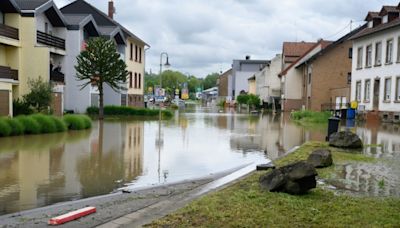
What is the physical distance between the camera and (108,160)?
47.8 ft

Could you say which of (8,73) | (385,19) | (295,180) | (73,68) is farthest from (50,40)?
(295,180)

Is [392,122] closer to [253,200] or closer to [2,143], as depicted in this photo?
[2,143]

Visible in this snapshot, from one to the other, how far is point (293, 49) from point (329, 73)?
1876 centimetres

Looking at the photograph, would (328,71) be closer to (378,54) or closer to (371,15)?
(371,15)

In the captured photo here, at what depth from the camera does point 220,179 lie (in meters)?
10.9

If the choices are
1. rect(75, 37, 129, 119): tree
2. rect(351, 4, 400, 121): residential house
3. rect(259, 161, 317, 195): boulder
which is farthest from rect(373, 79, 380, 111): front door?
rect(259, 161, 317, 195): boulder

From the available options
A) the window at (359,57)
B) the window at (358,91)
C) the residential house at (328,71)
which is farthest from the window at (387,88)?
the residential house at (328,71)

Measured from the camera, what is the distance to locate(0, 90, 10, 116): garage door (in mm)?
26188

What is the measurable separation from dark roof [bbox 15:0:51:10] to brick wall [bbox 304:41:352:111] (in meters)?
31.0

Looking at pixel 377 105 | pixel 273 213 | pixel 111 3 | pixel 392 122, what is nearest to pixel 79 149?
pixel 273 213

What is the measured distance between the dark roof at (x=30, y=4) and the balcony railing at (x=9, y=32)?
2.41 meters

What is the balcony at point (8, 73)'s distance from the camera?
29141 mm

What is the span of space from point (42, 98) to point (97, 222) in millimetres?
23399

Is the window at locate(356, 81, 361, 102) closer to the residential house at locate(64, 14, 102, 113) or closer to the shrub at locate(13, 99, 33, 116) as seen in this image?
the residential house at locate(64, 14, 102, 113)
